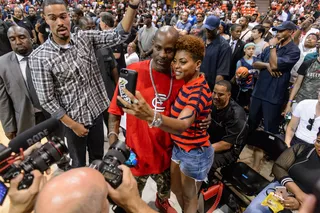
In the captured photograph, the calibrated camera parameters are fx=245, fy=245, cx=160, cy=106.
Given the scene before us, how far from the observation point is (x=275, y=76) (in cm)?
330

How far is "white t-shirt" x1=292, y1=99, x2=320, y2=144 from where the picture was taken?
7.92 feet

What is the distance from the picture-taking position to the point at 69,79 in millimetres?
1996

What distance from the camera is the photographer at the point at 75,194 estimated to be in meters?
0.83

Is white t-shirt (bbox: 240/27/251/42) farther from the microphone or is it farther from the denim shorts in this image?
the microphone

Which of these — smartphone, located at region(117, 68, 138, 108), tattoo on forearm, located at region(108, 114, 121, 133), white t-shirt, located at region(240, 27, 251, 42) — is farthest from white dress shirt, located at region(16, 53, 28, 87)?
white t-shirt, located at region(240, 27, 251, 42)

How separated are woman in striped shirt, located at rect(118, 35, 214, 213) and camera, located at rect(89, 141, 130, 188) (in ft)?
0.71

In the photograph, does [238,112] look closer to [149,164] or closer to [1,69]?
[149,164]

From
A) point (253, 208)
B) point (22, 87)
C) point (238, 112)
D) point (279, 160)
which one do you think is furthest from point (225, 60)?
point (22, 87)

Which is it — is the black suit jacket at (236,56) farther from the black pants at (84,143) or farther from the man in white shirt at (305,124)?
the black pants at (84,143)

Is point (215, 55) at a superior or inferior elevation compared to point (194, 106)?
inferior

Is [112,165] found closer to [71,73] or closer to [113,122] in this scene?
[113,122]

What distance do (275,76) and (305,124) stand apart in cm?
101

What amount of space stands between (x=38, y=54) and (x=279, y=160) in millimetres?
2179

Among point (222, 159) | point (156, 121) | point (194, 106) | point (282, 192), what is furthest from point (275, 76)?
point (156, 121)
